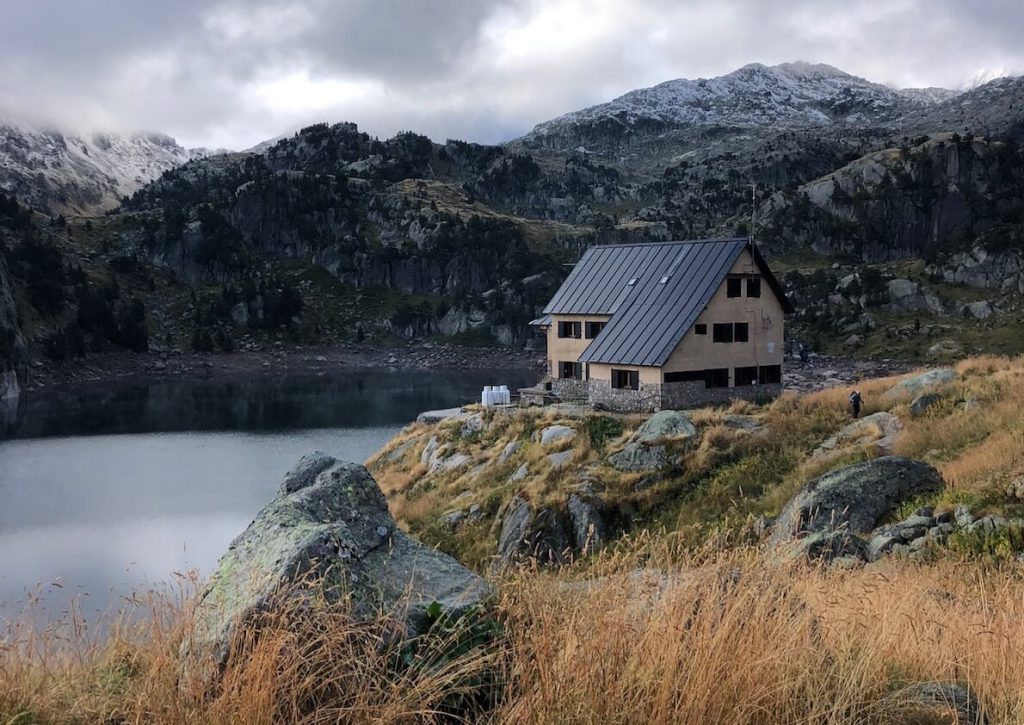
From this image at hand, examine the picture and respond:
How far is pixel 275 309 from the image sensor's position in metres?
182

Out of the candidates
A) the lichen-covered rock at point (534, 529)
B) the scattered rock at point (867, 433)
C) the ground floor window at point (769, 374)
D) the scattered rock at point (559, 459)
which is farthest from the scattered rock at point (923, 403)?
the ground floor window at point (769, 374)

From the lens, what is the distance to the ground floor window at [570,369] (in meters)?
52.7

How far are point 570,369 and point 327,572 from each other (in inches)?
1880

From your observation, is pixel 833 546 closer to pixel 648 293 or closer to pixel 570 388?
pixel 648 293

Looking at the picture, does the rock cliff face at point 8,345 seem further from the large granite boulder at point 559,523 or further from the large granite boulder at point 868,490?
the large granite boulder at point 868,490

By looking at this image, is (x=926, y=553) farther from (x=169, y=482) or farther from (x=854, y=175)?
(x=854, y=175)

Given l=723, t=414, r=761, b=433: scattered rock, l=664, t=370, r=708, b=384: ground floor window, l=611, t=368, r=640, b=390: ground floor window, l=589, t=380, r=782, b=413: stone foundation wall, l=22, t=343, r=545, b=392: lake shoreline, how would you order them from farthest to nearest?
l=22, t=343, r=545, b=392: lake shoreline, l=611, t=368, r=640, b=390: ground floor window, l=664, t=370, r=708, b=384: ground floor window, l=589, t=380, r=782, b=413: stone foundation wall, l=723, t=414, r=761, b=433: scattered rock

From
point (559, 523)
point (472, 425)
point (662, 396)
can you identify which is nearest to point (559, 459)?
point (559, 523)

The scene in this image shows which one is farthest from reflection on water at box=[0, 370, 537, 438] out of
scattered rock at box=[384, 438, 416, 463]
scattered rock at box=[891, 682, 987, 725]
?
scattered rock at box=[891, 682, 987, 725]

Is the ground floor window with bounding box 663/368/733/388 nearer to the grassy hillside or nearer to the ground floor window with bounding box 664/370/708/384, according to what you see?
the ground floor window with bounding box 664/370/708/384

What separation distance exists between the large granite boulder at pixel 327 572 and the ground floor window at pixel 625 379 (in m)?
37.3

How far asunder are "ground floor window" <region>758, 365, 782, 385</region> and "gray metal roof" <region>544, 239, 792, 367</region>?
3.90m

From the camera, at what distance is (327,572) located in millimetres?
5887

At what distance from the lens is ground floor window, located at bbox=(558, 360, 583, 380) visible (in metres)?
52.7
